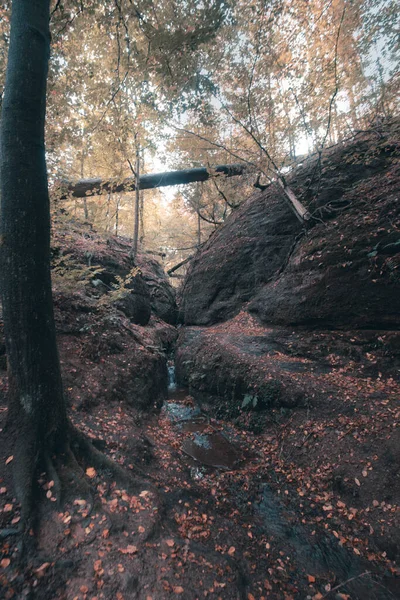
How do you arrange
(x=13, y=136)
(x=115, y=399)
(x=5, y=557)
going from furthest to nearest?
(x=115, y=399) < (x=13, y=136) < (x=5, y=557)

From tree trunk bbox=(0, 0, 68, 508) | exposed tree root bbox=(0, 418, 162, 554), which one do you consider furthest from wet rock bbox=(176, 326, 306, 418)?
tree trunk bbox=(0, 0, 68, 508)

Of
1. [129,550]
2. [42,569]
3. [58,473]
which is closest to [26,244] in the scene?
[58,473]

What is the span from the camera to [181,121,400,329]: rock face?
20.4 ft

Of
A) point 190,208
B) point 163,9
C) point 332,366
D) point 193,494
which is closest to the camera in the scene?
point 193,494

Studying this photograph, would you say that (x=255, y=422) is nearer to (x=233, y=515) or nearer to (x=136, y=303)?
(x=233, y=515)

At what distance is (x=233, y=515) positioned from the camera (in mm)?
3594

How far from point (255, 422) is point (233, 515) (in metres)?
2.32

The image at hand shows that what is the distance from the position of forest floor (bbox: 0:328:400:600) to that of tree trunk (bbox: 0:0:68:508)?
41cm

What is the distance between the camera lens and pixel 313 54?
699 centimetres

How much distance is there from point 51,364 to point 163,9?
6.49m

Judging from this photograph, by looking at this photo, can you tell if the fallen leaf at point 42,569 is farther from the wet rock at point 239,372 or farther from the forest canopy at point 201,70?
the forest canopy at point 201,70

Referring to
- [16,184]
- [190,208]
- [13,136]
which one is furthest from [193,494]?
[190,208]

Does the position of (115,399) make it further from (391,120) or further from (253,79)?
(391,120)

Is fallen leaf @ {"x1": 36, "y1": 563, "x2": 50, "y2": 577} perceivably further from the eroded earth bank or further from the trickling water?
the trickling water
